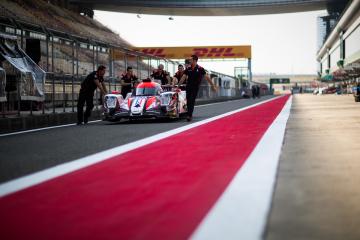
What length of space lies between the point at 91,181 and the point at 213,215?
5.04 ft

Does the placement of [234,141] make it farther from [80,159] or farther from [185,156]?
[80,159]

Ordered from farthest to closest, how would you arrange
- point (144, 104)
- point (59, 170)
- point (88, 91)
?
point (88, 91) < point (144, 104) < point (59, 170)

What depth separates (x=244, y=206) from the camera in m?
3.30

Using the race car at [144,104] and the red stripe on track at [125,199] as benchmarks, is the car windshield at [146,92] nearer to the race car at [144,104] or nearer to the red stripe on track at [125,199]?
the race car at [144,104]

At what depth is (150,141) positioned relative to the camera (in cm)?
761

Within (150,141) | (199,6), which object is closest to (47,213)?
(150,141)

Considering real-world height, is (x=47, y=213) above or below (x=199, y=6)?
below

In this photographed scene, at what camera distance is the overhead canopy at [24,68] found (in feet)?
36.1

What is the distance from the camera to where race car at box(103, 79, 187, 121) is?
12289 millimetres

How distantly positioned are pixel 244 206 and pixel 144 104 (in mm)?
9118

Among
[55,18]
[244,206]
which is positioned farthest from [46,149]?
[55,18]

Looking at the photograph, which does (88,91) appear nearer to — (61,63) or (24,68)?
Answer: (61,63)

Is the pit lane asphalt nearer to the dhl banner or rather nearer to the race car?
the race car

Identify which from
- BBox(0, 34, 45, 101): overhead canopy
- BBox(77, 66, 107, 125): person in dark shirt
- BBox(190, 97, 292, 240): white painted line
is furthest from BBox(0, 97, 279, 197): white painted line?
BBox(77, 66, 107, 125): person in dark shirt
